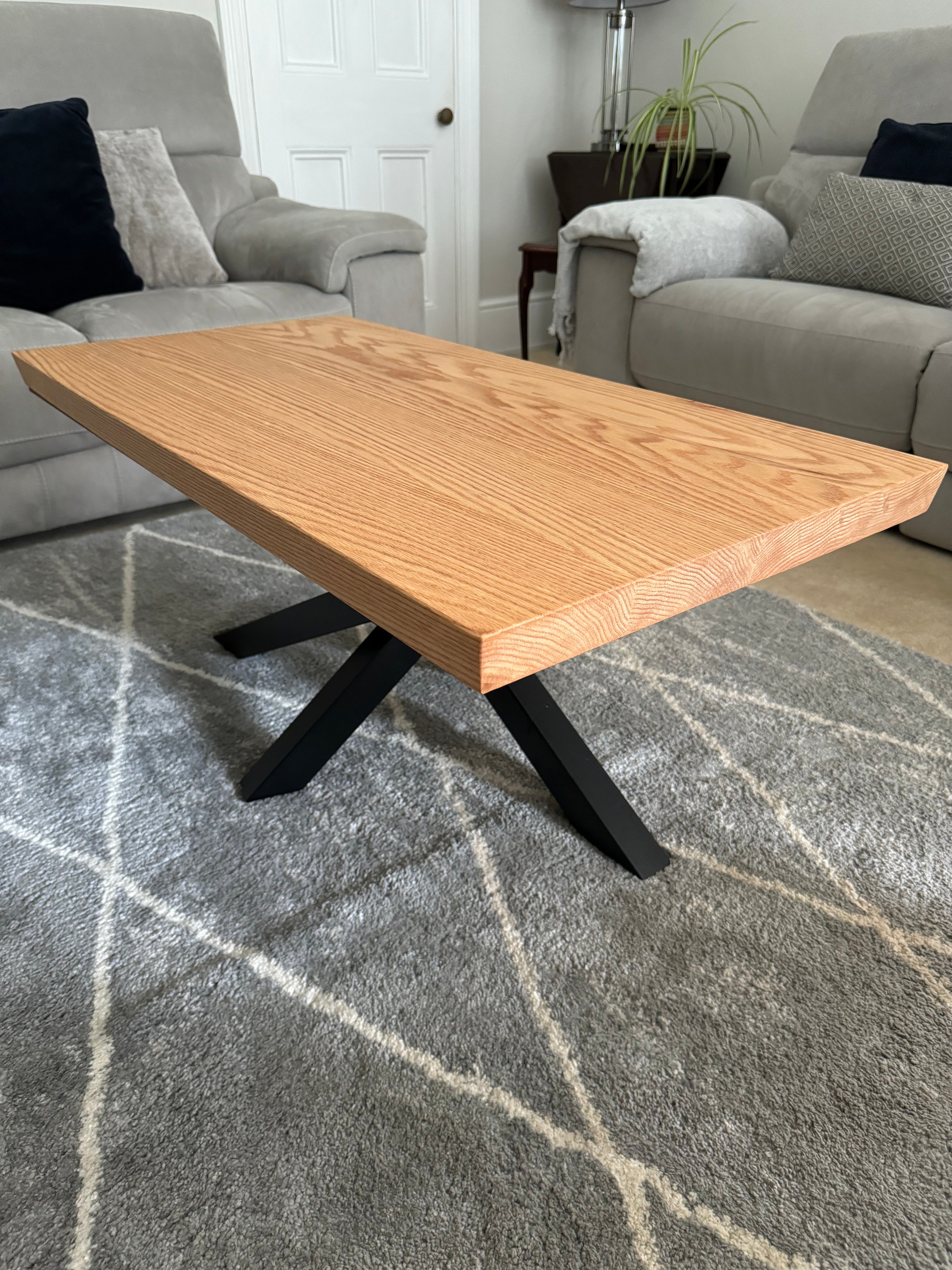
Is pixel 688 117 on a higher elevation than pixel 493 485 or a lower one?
higher

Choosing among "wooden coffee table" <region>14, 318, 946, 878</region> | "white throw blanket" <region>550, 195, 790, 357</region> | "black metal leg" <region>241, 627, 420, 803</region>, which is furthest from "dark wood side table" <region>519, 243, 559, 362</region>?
Answer: "black metal leg" <region>241, 627, 420, 803</region>

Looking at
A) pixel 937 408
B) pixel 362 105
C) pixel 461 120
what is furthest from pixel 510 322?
pixel 937 408

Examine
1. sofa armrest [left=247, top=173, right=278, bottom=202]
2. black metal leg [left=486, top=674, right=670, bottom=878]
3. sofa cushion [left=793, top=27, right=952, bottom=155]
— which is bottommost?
black metal leg [left=486, top=674, right=670, bottom=878]

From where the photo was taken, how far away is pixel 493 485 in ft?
2.78

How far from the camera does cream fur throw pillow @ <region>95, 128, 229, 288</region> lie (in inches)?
88.9

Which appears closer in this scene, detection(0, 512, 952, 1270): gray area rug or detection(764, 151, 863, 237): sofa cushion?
detection(0, 512, 952, 1270): gray area rug

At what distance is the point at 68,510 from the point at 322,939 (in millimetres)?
1318

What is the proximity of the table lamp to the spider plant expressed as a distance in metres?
0.06

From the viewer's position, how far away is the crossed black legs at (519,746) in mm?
1054

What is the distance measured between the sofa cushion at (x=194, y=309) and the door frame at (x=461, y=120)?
0.98 m

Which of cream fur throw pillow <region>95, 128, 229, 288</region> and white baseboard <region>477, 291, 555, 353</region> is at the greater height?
cream fur throw pillow <region>95, 128, 229, 288</region>

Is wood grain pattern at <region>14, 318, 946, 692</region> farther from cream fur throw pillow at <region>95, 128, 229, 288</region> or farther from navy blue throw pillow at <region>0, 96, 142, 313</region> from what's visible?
cream fur throw pillow at <region>95, 128, 229, 288</region>

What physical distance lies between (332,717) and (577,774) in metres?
0.31

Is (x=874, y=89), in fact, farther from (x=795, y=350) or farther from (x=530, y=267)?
(x=530, y=267)
